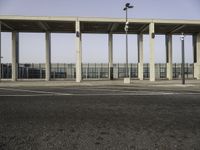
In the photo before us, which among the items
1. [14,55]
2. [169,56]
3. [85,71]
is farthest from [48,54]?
[169,56]

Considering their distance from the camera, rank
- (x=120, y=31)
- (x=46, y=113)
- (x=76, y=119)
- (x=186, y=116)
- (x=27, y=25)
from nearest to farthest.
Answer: (x=76, y=119)
(x=186, y=116)
(x=46, y=113)
(x=27, y=25)
(x=120, y=31)

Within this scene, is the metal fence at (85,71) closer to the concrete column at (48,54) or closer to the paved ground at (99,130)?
the concrete column at (48,54)

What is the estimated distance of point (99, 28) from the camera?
3662 cm

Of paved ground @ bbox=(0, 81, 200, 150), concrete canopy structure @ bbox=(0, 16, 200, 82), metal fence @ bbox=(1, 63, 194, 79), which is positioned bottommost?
paved ground @ bbox=(0, 81, 200, 150)

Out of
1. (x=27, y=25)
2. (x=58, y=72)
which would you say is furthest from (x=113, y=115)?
(x=58, y=72)

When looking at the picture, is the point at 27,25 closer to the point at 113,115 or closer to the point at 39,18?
the point at 39,18

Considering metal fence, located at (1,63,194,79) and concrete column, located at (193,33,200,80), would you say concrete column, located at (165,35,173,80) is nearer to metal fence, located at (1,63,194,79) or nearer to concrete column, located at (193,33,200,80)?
metal fence, located at (1,63,194,79)

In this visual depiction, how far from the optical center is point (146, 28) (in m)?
35.8

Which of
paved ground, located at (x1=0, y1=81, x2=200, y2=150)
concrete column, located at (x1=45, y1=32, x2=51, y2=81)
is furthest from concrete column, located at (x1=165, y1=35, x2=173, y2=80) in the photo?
paved ground, located at (x1=0, y1=81, x2=200, y2=150)

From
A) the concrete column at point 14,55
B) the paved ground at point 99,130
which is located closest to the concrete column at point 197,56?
the concrete column at point 14,55

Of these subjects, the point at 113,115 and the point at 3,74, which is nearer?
the point at 113,115

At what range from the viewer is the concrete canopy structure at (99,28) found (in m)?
30.6

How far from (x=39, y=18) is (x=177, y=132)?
2863cm

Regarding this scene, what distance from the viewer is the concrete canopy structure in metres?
30.6
